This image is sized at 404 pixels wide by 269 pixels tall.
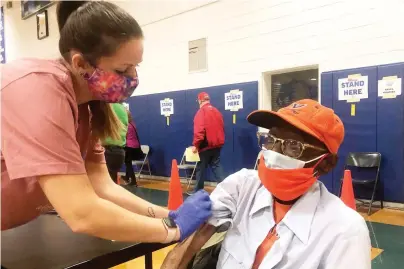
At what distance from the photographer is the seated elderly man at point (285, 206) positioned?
119cm

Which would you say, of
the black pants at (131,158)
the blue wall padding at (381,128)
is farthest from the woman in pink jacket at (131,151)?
the blue wall padding at (381,128)

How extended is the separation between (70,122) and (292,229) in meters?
0.76

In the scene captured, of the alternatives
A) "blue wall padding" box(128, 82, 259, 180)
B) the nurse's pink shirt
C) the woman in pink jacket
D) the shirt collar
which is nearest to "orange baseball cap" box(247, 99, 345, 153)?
the shirt collar

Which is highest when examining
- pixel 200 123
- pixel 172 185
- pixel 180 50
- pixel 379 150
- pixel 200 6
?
pixel 200 6

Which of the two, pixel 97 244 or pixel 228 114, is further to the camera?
pixel 228 114

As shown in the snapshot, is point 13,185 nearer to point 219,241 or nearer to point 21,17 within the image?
point 219,241

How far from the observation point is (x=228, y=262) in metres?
1.32

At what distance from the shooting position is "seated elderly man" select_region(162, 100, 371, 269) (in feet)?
3.91

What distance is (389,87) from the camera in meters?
4.70

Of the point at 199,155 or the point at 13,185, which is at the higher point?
the point at 13,185

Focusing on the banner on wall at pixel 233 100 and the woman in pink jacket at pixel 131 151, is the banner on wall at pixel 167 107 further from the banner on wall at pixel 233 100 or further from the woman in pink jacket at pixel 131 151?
the banner on wall at pixel 233 100

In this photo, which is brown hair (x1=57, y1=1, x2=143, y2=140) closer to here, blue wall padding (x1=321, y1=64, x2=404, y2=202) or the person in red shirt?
blue wall padding (x1=321, y1=64, x2=404, y2=202)

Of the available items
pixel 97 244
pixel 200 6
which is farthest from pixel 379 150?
pixel 97 244

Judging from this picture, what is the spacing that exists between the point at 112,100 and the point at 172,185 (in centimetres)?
341
